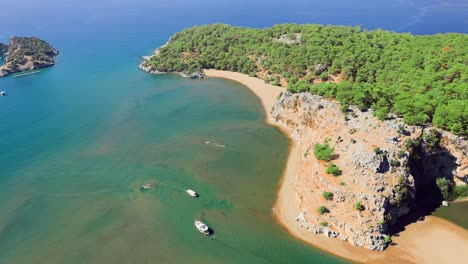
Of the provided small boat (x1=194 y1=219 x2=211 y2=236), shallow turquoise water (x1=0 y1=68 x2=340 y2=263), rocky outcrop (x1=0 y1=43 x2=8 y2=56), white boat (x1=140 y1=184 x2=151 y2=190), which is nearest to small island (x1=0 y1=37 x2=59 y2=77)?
rocky outcrop (x1=0 y1=43 x2=8 y2=56)

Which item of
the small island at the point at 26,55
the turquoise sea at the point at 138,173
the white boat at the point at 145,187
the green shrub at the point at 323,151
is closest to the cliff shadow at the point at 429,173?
the green shrub at the point at 323,151

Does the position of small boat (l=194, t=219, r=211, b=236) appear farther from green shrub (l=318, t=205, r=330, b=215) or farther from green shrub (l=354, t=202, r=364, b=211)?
green shrub (l=354, t=202, r=364, b=211)

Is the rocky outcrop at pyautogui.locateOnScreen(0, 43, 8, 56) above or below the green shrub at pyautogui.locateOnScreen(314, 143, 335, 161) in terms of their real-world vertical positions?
below

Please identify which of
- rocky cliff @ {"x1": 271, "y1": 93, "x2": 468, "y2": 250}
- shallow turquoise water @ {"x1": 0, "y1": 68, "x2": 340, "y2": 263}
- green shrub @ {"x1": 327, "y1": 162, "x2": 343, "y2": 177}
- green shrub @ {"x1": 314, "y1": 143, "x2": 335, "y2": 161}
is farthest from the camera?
green shrub @ {"x1": 314, "y1": 143, "x2": 335, "y2": 161}

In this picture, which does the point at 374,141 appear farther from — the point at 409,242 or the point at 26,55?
the point at 26,55

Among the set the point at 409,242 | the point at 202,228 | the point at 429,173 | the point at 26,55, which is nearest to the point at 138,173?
the point at 202,228

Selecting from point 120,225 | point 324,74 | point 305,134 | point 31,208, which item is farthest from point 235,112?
point 31,208

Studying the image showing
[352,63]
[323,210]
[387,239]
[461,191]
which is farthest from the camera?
[352,63]
